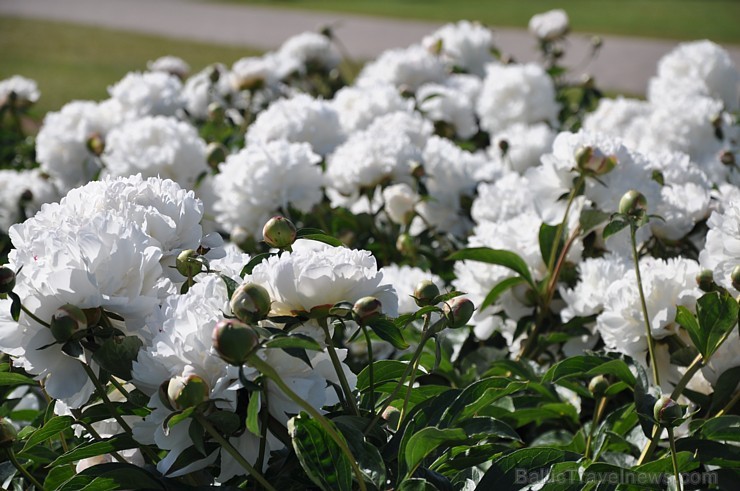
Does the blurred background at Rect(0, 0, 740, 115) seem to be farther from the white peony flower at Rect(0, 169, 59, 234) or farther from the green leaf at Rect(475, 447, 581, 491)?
the green leaf at Rect(475, 447, 581, 491)

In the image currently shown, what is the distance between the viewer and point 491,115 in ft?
8.64

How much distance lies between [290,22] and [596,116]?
940 cm

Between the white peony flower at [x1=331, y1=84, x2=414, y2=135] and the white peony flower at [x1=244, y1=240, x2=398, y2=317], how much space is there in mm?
1438

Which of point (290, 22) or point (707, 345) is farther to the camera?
point (290, 22)

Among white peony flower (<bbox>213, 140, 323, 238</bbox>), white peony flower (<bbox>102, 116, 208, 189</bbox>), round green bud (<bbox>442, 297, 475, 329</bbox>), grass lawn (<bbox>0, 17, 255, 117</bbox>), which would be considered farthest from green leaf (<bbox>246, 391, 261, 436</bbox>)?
grass lawn (<bbox>0, 17, 255, 117</bbox>)

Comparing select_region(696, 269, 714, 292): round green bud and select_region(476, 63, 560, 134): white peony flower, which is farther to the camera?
select_region(476, 63, 560, 134): white peony flower

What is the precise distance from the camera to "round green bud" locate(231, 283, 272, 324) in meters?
0.73

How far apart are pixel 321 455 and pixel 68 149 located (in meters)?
1.75

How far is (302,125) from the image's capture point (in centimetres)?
205

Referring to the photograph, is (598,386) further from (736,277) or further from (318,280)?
(318,280)

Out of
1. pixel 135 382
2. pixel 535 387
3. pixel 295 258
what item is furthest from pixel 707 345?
pixel 135 382

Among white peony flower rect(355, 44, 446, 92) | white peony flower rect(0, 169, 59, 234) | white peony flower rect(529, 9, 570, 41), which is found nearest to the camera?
white peony flower rect(0, 169, 59, 234)

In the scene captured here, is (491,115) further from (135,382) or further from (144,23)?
(144,23)

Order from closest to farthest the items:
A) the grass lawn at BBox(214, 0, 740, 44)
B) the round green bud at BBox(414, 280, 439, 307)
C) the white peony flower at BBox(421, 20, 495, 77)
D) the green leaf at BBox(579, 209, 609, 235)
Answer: the round green bud at BBox(414, 280, 439, 307) < the green leaf at BBox(579, 209, 609, 235) < the white peony flower at BBox(421, 20, 495, 77) < the grass lawn at BBox(214, 0, 740, 44)
